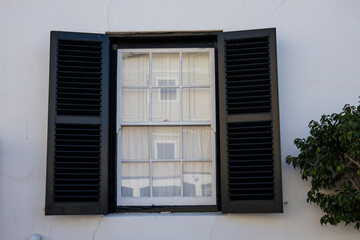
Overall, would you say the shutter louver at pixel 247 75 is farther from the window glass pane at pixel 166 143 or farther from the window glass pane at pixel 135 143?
the window glass pane at pixel 135 143

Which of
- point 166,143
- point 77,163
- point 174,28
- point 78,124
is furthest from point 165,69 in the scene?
point 77,163

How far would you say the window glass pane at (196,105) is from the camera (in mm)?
4570

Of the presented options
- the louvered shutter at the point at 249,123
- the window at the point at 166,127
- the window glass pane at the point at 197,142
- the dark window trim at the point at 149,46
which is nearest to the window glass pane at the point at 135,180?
the window at the point at 166,127

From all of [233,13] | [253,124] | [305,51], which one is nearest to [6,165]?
[253,124]

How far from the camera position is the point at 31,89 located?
4.45 meters

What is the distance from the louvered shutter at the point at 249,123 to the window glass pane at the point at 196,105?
0.31 meters

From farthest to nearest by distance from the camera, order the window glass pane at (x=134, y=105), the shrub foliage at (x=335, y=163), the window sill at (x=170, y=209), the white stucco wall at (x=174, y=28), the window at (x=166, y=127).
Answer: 1. the window glass pane at (x=134, y=105)
2. the window at (x=166, y=127)
3. the window sill at (x=170, y=209)
4. the white stucco wall at (x=174, y=28)
5. the shrub foliage at (x=335, y=163)

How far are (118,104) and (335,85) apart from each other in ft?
6.97

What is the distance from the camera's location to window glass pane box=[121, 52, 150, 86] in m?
4.66

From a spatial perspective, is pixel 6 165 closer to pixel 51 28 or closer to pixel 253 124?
pixel 51 28

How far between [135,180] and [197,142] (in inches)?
28.4

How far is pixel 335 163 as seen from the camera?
148 inches

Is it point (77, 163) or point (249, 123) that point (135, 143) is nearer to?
point (77, 163)

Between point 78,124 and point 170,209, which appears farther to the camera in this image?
point 170,209
